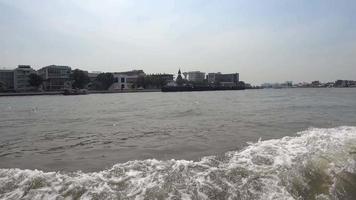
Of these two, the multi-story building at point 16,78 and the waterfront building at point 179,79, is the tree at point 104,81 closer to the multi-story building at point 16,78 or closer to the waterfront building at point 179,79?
the multi-story building at point 16,78

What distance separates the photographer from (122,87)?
138 meters

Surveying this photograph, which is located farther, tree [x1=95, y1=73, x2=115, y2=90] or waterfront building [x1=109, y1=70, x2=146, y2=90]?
waterfront building [x1=109, y1=70, x2=146, y2=90]

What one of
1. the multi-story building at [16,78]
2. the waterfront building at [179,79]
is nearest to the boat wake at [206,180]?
the multi-story building at [16,78]

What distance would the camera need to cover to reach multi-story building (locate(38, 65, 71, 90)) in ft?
388

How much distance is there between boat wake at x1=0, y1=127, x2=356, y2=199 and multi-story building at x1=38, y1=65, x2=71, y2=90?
117m

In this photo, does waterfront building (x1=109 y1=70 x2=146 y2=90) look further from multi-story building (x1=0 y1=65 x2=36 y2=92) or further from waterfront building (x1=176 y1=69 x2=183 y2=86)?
multi-story building (x1=0 y1=65 x2=36 y2=92)

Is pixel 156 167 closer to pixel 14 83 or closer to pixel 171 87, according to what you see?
pixel 171 87

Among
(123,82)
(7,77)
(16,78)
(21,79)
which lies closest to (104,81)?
(123,82)

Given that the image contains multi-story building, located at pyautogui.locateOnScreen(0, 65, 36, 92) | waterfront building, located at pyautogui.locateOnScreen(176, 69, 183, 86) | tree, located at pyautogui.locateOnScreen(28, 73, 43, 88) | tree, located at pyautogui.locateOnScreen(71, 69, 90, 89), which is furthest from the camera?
waterfront building, located at pyautogui.locateOnScreen(176, 69, 183, 86)

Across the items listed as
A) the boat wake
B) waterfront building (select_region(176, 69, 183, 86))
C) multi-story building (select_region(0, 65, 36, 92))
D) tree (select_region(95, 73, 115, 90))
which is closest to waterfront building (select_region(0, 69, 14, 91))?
multi-story building (select_region(0, 65, 36, 92))

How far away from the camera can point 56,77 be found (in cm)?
12050

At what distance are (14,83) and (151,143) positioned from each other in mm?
123583

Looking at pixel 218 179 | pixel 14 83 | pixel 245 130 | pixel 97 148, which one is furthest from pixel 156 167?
pixel 14 83

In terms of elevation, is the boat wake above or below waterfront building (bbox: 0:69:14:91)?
below
